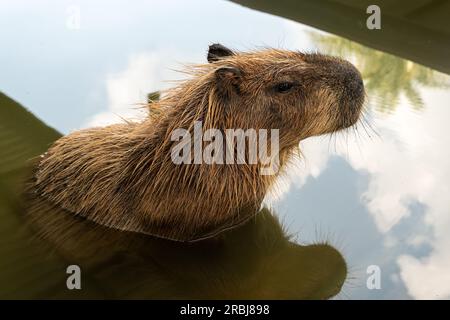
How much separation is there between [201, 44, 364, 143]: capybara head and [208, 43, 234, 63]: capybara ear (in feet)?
0.30

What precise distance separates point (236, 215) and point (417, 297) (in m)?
0.69

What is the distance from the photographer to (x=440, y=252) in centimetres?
187

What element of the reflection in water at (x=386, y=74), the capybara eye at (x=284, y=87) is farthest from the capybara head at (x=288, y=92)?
the reflection in water at (x=386, y=74)

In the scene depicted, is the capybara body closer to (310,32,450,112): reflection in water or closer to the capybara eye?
the capybara eye

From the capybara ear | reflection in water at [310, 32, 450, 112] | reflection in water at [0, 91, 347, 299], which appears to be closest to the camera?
reflection in water at [0, 91, 347, 299]

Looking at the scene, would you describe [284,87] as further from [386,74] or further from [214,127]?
[386,74]

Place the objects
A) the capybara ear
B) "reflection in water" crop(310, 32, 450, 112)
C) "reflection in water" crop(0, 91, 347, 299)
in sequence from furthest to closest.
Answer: "reflection in water" crop(310, 32, 450, 112) → the capybara ear → "reflection in water" crop(0, 91, 347, 299)

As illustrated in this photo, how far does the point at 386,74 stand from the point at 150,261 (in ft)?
5.38

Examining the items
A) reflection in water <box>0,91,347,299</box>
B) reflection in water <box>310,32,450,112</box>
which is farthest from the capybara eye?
reflection in water <box>310,32,450,112</box>

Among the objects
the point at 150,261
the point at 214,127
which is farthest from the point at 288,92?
the point at 150,261

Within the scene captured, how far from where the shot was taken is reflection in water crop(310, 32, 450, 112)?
8.59 feet
